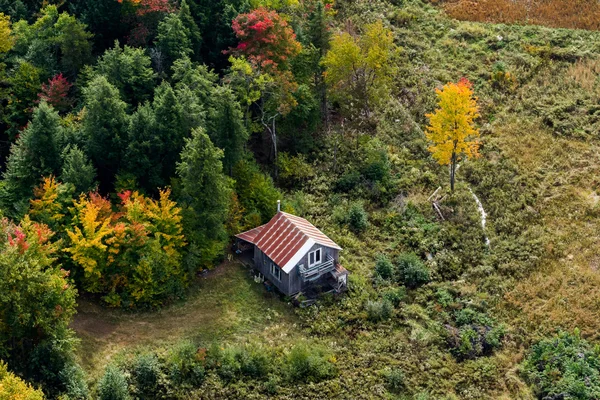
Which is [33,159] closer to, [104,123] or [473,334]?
[104,123]

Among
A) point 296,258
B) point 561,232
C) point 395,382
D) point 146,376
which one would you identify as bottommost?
point 395,382

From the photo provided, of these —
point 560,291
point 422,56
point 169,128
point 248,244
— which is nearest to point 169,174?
point 169,128

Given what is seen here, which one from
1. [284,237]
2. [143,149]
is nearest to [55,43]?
[143,149]

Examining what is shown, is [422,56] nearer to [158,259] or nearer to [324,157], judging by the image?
[324,157]

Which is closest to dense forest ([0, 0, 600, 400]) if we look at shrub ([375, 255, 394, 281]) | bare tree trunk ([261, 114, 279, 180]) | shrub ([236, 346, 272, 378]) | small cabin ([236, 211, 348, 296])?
shrub ([236, 346, 272, 378])

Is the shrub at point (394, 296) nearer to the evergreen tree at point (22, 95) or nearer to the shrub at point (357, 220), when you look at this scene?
the shrub at point (357, 220)

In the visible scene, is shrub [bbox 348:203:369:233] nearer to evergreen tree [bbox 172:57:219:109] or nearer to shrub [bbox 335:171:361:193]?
shrub [bbox 335:171:361:193]
